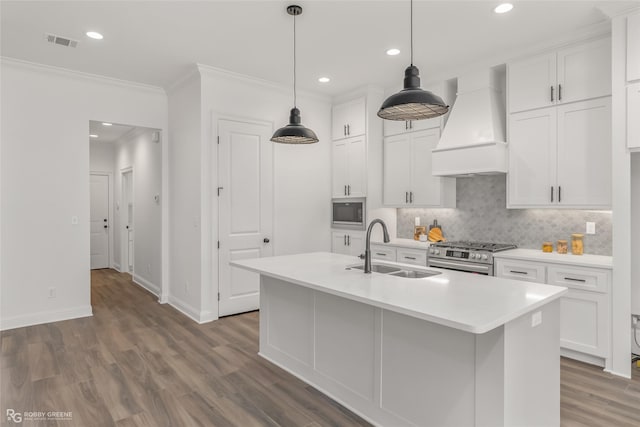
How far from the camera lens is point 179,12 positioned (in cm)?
311

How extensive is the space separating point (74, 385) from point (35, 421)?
0.48m

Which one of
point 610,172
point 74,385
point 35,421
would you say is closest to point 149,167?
point 74,385

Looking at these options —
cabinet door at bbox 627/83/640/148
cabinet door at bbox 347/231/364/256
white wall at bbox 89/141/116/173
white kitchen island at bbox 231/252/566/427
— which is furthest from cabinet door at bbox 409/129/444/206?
white wall at bbox 89/141/116/173

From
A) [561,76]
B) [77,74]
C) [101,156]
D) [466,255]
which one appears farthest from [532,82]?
[101,156]

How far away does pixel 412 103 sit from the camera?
7.10 ft

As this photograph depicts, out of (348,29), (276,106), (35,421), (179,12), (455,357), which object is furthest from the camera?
(276,106)

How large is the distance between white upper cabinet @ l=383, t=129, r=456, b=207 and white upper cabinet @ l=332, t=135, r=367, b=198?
32cm

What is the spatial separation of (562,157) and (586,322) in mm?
1476

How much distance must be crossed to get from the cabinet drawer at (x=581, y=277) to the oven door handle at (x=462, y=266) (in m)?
0.57

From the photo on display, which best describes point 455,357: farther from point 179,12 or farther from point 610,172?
point 179,12

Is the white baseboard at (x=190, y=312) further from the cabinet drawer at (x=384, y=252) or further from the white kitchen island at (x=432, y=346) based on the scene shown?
the cabinet drawer at (x=384, y=252)

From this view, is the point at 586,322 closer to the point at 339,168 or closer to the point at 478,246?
the point at 478,246

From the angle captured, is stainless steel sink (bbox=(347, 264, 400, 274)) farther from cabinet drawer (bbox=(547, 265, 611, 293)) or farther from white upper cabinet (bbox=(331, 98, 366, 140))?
white upper cabinet (bbox=(331, 98, 366, 140))

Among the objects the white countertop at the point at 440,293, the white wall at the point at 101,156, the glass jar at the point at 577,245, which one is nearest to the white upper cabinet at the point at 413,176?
the glass jar at the point at 577,245
